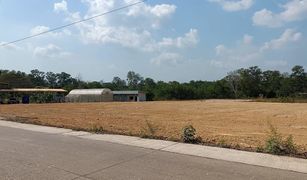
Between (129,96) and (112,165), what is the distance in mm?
110877

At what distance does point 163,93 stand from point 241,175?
113822 millimetres

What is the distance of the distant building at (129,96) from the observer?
11646 cm

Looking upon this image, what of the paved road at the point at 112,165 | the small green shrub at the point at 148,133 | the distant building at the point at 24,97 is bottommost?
the paved road at the point at 112,165

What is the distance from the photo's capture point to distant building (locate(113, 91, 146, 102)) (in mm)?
116456

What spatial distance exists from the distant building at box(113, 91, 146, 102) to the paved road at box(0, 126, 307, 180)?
102751mm

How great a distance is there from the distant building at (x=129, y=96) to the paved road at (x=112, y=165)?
102751mm

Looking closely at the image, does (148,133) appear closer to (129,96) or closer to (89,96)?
(89,96)

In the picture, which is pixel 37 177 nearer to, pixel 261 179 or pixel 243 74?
pixel 261 179

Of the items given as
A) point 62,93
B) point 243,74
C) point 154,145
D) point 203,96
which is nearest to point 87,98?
point 62,93

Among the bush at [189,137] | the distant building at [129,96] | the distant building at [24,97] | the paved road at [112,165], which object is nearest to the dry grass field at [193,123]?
the bush at [189,137]

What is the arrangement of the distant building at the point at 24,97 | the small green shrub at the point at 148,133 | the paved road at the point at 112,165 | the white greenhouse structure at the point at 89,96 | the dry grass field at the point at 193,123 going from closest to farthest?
the paved road at the point at 112,165 < the small green shrub at the point at 148,133 < the dry grass field at the point at 193,123 < the distant building at the point at 24,97 < the white greenhouse structure at the point at 89,96

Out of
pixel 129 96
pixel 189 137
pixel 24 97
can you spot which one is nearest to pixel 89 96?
pixel 129 96

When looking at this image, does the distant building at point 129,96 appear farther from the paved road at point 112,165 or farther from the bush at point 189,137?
the paved road at point 112,165

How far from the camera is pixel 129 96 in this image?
119 metres
